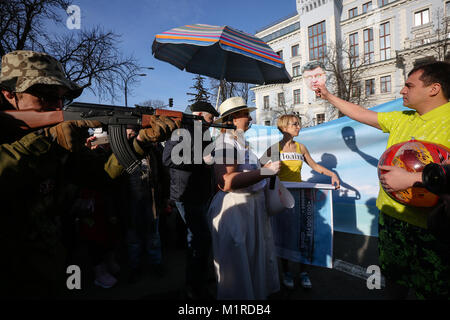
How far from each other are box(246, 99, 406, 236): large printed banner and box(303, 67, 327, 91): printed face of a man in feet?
7.16

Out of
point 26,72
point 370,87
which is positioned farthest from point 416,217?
point 370,87

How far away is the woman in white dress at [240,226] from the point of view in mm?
2027

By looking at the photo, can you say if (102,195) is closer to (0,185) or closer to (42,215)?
(42,215)

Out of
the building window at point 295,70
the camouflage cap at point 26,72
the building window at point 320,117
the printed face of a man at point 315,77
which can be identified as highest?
the building window at point 295,70

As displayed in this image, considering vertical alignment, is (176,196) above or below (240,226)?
above

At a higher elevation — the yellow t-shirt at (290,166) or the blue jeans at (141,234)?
the yellow t-shirt at (290,166)

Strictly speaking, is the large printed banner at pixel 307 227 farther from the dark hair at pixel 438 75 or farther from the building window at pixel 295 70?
the building window at pixel 295 70

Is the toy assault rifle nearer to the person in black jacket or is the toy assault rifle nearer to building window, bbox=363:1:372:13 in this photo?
the person in black jacket

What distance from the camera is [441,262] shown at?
1.58m

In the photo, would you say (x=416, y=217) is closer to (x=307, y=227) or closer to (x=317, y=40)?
(x=307, y=227)

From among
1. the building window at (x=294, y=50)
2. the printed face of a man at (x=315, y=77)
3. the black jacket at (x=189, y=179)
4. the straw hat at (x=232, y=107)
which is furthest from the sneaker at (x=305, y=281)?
the building window at (x=294, y=50)

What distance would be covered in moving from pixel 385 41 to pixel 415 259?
37.6 meters

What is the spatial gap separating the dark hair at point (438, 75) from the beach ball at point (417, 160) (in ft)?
1.77

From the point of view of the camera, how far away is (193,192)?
8.66 ft
